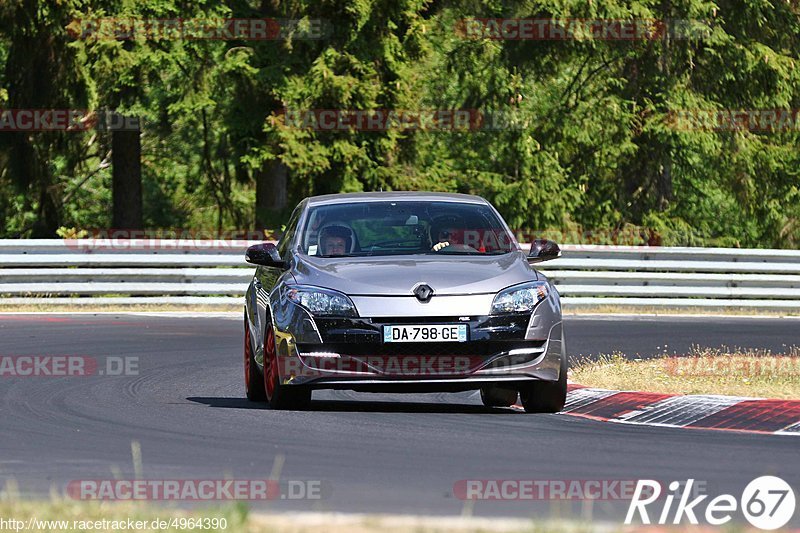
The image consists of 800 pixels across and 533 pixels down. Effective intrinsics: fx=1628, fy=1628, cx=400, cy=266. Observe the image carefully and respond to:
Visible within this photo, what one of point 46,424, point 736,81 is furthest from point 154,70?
point 46,424

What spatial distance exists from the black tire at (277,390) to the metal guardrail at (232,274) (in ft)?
42.5

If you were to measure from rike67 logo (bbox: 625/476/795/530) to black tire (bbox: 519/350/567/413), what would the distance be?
3234mm

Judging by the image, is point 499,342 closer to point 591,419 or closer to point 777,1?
point 591,419

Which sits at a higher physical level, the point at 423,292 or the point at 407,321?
the point at 423,292

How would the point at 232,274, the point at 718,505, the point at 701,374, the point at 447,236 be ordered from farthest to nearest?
the point at 232,274
the point at 701,374
the point at 447,236
the point at 718,505

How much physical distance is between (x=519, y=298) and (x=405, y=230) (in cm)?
125

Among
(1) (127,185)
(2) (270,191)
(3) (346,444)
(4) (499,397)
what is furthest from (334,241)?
(2) (270,191)

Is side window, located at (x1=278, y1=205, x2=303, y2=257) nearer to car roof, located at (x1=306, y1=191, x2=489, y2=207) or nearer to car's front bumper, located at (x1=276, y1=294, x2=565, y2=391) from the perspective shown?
car roof, located at (x1=306, y1=191, x2=489, y2=207)

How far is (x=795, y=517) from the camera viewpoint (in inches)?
279

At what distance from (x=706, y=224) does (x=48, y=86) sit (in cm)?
1557

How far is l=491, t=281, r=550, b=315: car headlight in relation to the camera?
10.9m

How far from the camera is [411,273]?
36.1ft

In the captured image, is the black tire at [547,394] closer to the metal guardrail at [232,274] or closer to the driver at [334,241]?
the driver at [334,241]

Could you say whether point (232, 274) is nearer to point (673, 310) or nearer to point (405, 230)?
point (673, 310)
